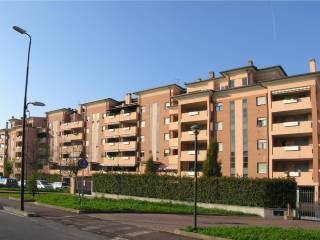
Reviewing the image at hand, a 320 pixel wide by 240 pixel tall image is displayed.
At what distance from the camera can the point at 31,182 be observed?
4266 centimetres

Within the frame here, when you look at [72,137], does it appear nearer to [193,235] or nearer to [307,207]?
[307,207]

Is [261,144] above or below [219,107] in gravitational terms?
below

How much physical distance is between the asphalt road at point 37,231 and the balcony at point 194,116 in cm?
3894

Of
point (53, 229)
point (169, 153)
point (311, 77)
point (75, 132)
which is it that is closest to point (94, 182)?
point (169, 153)

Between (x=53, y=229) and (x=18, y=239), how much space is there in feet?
11.5

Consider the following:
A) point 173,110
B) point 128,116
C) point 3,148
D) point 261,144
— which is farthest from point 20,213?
point 3,148

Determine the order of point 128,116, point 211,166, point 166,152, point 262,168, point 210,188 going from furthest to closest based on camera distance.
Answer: point 128,116 → point 166,152 → point 262,168 → point 211,166 → point 210,188

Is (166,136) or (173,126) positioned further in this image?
(166,136)

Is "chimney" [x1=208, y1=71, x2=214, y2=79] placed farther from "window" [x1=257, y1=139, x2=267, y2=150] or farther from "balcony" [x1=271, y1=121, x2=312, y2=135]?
"balcony" [x1=271, y1=121, x2=312, y2=135]

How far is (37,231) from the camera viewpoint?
16.5 metres

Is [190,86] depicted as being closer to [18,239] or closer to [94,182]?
[94,182]

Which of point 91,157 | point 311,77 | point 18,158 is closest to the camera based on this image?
point 311,77

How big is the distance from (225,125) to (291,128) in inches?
384

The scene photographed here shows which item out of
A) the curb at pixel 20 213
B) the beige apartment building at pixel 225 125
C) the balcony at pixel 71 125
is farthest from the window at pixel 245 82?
the balcony at pixel 71 125
